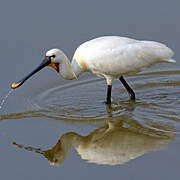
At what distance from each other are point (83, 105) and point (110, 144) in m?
1.77

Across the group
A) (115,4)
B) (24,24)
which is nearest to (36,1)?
(24,24)

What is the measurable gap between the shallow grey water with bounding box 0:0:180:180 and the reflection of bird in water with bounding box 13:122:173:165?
0.02m

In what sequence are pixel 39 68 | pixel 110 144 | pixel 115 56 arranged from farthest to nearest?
pixel 39 68 < pixel 115 56 < pixel 110 144

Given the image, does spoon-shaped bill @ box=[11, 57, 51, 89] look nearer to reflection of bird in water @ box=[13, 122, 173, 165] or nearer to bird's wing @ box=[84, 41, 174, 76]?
bird's wing @ box=[84, 41, 174, 76]

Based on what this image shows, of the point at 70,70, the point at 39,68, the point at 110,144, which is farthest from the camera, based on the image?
the point at 70,70

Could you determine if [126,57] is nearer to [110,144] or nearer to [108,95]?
[108,95]

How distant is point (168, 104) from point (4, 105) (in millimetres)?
3056

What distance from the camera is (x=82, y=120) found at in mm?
9609

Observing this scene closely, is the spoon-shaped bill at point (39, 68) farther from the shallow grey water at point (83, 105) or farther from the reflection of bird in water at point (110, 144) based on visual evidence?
the reflection of bird in water at point (110, 144)

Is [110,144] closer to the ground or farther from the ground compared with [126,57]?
closer to the ground

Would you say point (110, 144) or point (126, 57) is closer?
point (110, 144)

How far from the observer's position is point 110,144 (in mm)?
8695

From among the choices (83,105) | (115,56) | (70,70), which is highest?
(115,56)

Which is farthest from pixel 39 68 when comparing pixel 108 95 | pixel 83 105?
pixel 108 95
